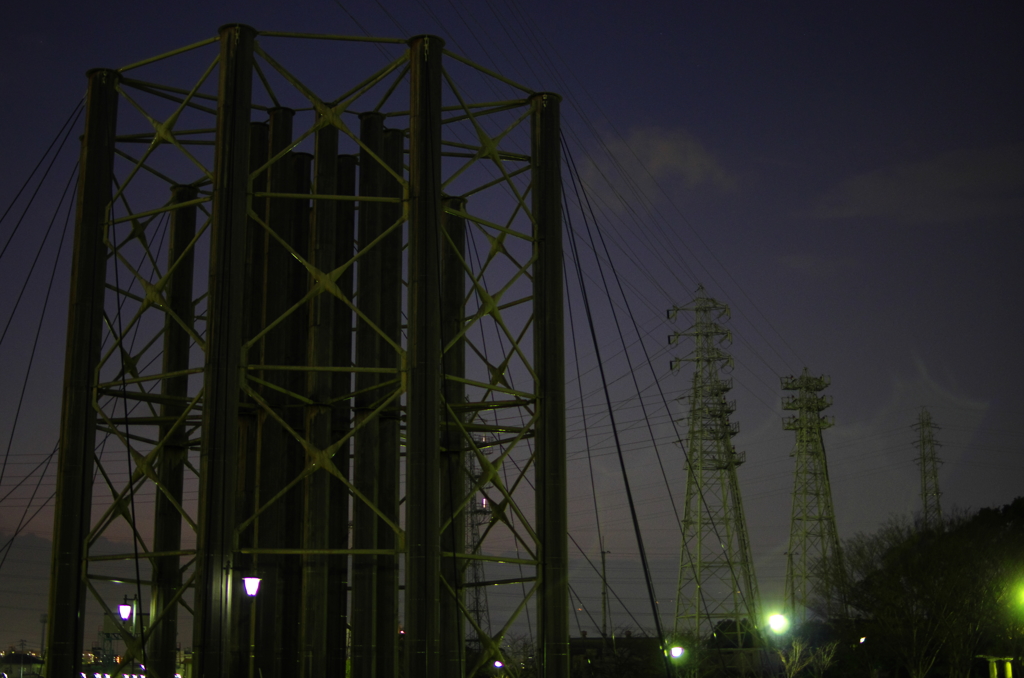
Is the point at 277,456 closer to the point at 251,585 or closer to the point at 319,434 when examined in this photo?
the point at 319,434

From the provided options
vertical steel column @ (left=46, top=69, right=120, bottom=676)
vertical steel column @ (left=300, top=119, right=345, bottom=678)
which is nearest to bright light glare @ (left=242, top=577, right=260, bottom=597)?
vertical steel column @ (left=300, top=119, right=345, bottom=678)

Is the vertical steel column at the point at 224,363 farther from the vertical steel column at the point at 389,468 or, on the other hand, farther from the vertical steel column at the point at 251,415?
the vertical steel column at the point at 389,468

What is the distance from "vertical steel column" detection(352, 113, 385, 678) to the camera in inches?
921

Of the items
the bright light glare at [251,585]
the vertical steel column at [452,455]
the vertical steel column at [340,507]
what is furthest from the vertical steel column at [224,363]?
the vertical steel column at [452,455]

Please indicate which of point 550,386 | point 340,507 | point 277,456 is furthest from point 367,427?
point 550,386

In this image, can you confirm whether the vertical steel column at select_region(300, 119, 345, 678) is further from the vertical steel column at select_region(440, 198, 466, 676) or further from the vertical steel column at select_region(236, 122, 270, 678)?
the vertical steel column at select_region(440, 198, 466, 676)

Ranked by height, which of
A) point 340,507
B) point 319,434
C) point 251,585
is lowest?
point 251,585

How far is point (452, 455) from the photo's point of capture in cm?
2589

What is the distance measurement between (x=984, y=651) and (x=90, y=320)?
A: 172 feet

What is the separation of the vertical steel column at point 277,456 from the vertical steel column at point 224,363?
2.17m

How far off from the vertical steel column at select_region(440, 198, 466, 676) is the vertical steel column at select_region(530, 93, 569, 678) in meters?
1.71

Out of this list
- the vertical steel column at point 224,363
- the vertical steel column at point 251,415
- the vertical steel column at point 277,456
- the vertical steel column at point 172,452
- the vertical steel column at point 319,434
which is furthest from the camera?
the vertical steel column at point 172,452

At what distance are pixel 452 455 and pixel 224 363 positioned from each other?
6561 millimetres

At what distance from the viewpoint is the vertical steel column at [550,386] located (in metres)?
23.3
